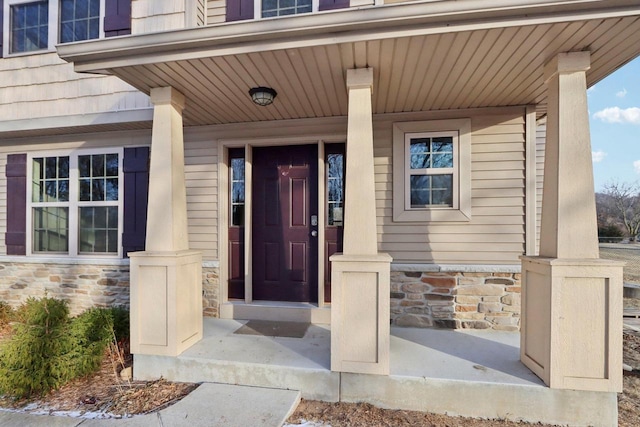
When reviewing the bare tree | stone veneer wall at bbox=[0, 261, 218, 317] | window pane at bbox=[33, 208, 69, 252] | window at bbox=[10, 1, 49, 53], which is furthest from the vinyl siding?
the bare tree

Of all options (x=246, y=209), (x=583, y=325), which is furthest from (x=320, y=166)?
(x=583, y=325)

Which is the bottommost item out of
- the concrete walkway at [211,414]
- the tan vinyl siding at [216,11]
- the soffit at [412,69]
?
the concrete walkway at [211,414]

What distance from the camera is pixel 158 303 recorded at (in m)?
2.71

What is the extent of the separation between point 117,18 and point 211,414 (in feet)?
14.4

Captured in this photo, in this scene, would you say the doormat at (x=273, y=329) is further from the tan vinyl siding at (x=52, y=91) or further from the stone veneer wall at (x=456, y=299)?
the tan vinyl siding at (x=52, y=91)

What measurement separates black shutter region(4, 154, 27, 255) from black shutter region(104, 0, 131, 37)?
210 cm

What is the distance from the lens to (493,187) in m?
3.42

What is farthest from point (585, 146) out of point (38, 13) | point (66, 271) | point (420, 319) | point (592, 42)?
point (38, 13)

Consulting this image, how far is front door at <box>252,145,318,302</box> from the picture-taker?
12.6 feet

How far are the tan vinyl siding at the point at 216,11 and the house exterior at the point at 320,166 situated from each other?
26 millimetres

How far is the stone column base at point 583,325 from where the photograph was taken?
212cm

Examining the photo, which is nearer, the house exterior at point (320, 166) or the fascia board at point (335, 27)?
the fascia board at point (335, 27)

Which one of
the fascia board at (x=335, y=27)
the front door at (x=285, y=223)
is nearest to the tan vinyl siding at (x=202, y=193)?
the front door at (x=285, y=223)

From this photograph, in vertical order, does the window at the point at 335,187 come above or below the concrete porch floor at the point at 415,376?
above
